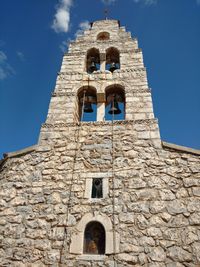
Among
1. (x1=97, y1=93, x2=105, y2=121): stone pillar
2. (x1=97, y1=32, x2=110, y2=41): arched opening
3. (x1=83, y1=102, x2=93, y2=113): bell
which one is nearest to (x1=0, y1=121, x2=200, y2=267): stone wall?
(x1=97, y1=93, x2=105, y2=121): stone pillar

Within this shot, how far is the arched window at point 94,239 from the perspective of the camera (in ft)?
11.6

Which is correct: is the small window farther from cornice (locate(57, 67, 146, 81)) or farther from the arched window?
cornice (locate(57, 67, 146, 81))

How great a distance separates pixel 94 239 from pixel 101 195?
78 cm

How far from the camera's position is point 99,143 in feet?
15.9

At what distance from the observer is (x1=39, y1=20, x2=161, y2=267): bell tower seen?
3.59m

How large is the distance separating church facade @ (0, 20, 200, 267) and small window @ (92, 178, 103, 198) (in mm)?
20

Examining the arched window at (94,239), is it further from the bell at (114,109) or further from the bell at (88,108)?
the bell at (88,108)

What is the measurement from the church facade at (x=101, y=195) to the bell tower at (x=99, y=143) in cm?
2

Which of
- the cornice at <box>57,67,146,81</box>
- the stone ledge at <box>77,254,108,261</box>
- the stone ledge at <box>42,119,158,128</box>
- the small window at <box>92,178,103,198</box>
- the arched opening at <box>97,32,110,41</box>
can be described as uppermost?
the arched opening at <box>97,32,110,41</box>

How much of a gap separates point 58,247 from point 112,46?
694 cm

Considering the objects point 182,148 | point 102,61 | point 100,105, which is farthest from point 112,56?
point 182,148

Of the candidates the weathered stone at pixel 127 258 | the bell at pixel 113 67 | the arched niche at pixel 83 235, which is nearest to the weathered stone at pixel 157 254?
the weathered stone at pixel 127 258

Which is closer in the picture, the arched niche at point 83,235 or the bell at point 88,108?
the arched niche at point 83,235

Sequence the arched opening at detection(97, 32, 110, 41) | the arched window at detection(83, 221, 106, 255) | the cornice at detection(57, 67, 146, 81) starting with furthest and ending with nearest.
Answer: the arched opening at detection(97, 32, 110, 41), the cornice at detection(57, 67, 146, 81), the arched window at detection(83, 221, 106, 255)
